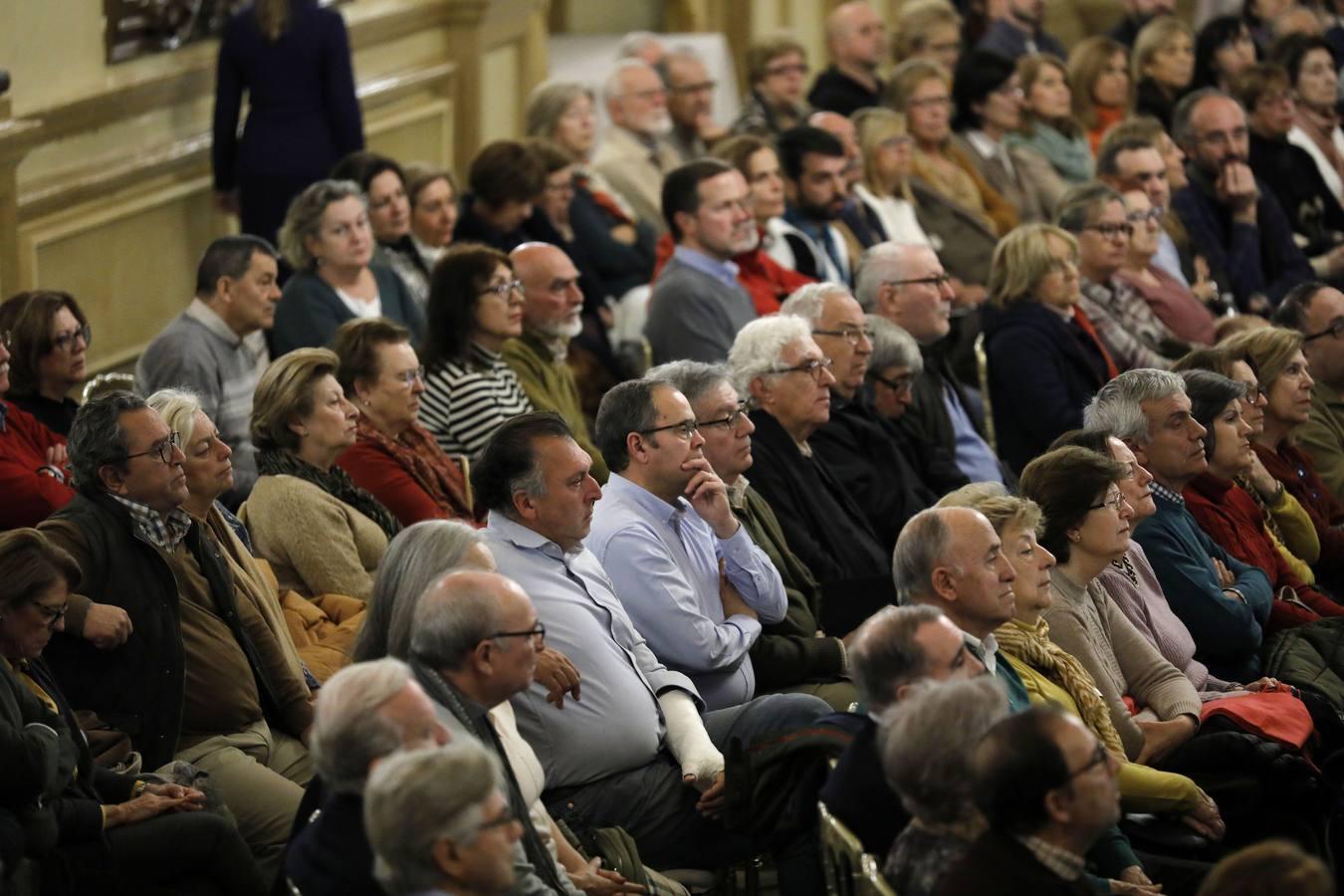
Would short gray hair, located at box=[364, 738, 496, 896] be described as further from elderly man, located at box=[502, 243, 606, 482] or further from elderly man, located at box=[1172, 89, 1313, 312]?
elderly man, located at box=[1172, 89, 1313, 312]

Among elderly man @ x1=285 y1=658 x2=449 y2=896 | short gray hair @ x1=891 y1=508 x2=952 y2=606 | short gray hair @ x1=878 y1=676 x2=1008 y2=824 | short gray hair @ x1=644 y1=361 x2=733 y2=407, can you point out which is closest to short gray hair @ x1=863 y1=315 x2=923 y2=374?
short gray hair @ x1=644 y1=361 x2=733 y2=407

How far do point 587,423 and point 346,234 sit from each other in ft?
3.42

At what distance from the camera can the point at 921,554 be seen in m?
3.87

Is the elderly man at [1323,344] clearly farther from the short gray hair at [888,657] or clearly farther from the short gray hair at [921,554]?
the short gray hair at [888,657]

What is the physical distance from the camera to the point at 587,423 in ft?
21.9

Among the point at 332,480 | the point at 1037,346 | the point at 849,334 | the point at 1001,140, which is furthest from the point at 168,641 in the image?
the point at 1001,140

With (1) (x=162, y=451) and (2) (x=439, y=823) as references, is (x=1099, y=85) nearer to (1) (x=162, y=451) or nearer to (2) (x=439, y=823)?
(1) (x=162, y=451)

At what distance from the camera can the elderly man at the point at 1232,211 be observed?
8.01 meters

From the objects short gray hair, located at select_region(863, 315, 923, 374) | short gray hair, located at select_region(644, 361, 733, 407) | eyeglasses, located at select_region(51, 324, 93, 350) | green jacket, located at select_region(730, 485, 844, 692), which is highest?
eyeglasses, located at select_region(51, 324, 93, 350)

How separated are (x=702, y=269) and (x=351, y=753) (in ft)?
11.4

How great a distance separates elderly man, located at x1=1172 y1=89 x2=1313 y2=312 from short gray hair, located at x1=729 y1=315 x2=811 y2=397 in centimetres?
323

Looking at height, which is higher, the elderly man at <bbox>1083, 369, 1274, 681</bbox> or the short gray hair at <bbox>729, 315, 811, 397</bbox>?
the short gray hair at <bbox>729, 315, 811, 397</bbox>

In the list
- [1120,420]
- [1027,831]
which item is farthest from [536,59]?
[1027,831]

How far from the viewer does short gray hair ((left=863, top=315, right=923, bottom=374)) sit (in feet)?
18.7
